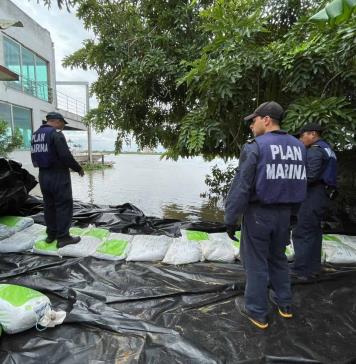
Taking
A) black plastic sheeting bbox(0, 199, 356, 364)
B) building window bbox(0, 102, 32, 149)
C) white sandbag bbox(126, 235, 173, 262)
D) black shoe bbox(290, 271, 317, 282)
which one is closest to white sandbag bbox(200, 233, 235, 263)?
black plastic sheeting bbox(0, 199, 356, 364)

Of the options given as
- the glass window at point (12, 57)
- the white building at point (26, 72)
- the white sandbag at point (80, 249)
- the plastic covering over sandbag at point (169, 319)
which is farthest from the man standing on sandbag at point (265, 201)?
the glass window at point (12, 57)

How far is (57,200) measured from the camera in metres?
3.42

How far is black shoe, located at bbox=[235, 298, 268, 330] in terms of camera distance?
204 centimetres

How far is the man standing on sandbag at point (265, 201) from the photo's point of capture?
6.44 ft

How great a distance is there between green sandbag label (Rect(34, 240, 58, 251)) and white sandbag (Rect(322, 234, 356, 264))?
3111 millimetres

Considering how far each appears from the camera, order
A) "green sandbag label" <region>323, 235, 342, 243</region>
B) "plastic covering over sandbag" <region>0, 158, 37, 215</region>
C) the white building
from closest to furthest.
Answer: "green sandbag label" <region>323, 235, 342, 243</region>
"plastic covering over sandbag" <region>0, 158, 37, 215</region>
the white building

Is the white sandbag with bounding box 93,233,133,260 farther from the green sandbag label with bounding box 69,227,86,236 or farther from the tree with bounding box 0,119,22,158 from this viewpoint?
the tree with bounding box 0,119,22,158

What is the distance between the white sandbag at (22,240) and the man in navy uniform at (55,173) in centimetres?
23

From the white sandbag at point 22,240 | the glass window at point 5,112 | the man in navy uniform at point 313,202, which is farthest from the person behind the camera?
the glass window at point 5,112

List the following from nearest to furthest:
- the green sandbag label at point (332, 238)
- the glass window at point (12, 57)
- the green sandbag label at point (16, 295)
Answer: the green sandbag label at point (16, 295) → the green sandbag label at point (332, 238) → the glass window at point (12, 57)

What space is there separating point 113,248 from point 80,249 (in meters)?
0.38

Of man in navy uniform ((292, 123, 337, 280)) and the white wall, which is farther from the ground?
the white wall

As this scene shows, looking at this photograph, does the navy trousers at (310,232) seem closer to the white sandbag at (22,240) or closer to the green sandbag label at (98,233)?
the green sandbag label at (98,233)

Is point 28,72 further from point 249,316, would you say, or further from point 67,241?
point 249,316
